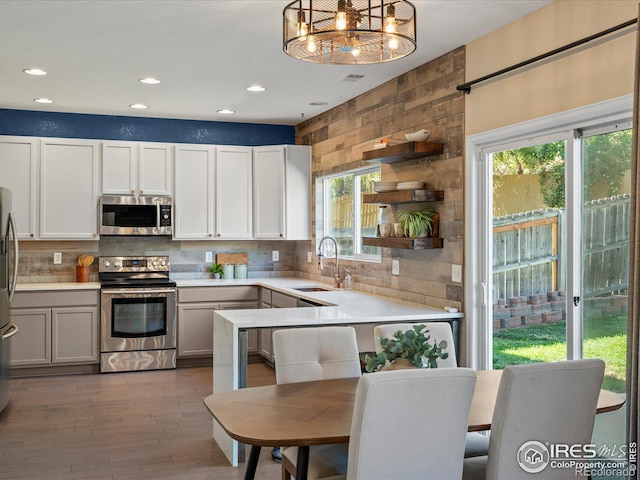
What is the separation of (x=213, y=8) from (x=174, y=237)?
11.8ft

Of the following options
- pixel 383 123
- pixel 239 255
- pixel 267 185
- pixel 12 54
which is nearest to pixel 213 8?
pixel 12 54

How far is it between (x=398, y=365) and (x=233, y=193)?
474 cm

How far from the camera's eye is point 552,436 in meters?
2.26

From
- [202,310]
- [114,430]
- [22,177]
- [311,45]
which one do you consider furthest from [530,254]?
[22,177]

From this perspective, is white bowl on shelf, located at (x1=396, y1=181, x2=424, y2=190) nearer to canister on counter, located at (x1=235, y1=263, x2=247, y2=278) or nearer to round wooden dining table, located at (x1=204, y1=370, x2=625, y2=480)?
round wooden dining table, located at (x1=204, y1=370, x2=625, y2=480)

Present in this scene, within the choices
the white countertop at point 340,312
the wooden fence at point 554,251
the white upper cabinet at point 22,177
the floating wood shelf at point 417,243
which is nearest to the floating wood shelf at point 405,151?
the floating wood shelf at point 417,243

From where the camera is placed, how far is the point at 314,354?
312 cm

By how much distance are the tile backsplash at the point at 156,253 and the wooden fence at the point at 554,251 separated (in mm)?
3810

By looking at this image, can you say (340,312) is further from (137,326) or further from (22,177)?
(22,177)

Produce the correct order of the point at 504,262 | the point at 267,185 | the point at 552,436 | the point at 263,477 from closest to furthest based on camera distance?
the point at 552,436 < the point at 263,477 < the point at 504,262 < the point at 267,185

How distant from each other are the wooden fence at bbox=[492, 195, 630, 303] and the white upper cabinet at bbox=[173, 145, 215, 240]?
12.1 feet

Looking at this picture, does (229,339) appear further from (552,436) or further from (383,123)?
(383,123)

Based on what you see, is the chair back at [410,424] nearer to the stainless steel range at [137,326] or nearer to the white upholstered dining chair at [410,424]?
the white upholstered dining chair at [410,424]

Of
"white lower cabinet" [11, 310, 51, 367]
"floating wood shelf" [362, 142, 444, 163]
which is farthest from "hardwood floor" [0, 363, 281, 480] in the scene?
"floating wood shelf" [362, 142, 444, 163]
